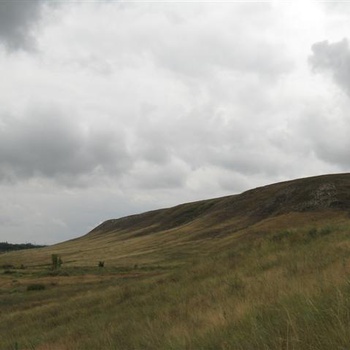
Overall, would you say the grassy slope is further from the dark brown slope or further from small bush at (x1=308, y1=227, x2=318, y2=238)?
the dark brown slope

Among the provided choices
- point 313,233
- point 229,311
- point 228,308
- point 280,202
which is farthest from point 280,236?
point 280,202

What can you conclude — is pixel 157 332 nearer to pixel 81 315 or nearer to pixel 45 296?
pixel 81 315

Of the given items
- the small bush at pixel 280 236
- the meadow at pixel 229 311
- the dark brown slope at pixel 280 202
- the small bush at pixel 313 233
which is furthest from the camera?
the dark brown slope at pixel 280 202

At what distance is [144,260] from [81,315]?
2178 inches

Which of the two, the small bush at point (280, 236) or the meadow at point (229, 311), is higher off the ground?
the small bush at point (280, 236)

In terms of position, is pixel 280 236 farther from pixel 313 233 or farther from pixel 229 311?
pixel 229 311

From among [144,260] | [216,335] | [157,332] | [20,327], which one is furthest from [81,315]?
[144,260]

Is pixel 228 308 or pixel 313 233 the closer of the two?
pixel 228 308

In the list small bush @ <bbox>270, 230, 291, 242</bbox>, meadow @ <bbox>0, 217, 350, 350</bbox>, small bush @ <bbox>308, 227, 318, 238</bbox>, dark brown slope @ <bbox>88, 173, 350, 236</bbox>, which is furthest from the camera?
dark brown slope @ <bbox>88, 173, 350, 236</bbox>

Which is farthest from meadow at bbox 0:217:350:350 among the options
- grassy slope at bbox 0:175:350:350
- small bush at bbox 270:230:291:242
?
small bush at bbox 270:230:291:242

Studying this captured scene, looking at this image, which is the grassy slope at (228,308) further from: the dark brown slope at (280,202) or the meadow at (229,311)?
the dark brown slope at (280,202)

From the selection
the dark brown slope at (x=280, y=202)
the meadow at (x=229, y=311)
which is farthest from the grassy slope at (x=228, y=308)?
the dark brown slope at (x=280, y=202)

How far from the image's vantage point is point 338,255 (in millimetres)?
13172

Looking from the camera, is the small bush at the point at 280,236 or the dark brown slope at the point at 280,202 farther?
the dark brown slope at the point at 280,202
